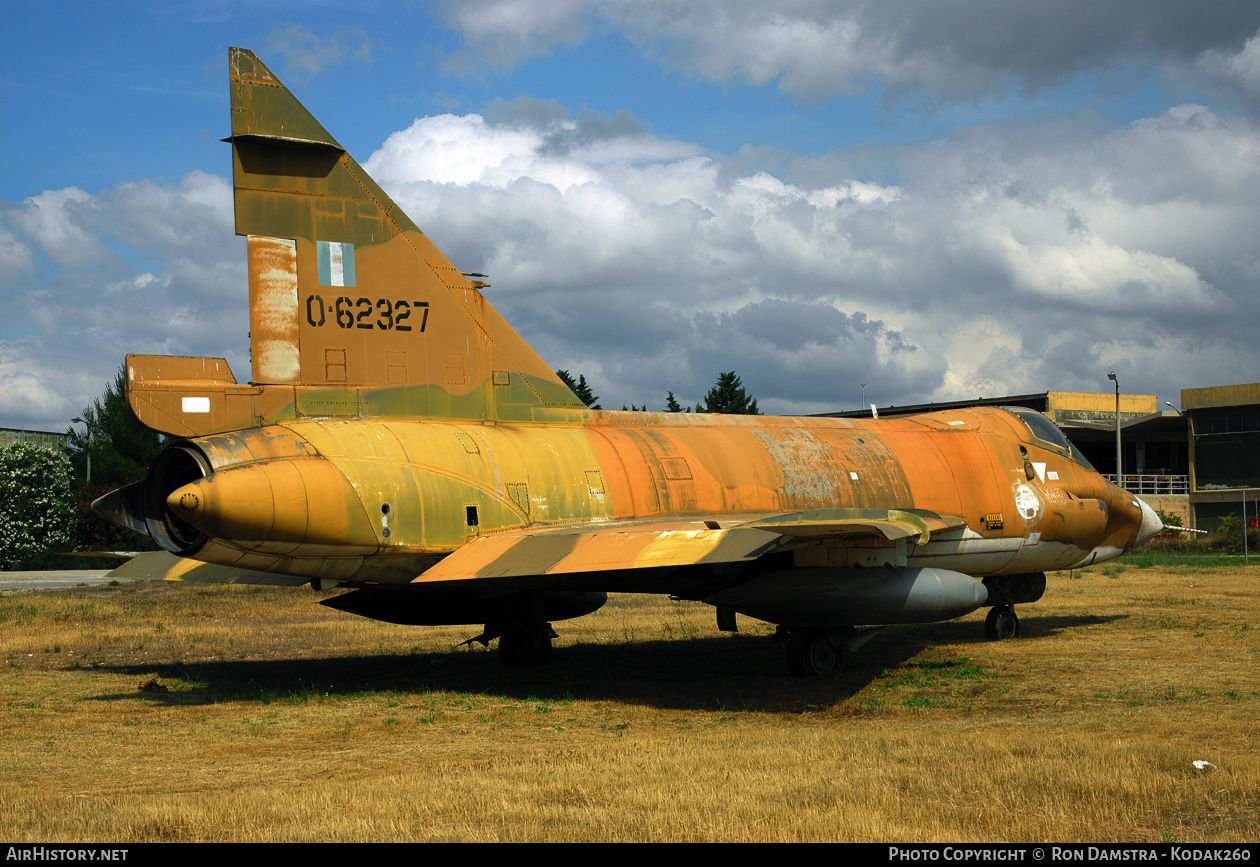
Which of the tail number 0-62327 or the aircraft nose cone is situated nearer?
the tail number 0-62327

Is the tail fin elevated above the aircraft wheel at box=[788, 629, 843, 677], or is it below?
above

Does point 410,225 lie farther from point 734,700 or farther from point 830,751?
point 830,751

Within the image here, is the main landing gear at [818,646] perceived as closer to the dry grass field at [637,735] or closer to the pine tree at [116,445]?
the dry grass field at [637,735]

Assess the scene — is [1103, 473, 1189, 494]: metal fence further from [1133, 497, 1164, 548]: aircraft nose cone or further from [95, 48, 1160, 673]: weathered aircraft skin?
[95, 48, 1160, 673]: weathered aircraft skin

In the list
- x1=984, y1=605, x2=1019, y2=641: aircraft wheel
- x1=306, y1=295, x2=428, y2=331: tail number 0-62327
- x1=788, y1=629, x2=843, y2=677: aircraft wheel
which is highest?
x1=306, y1=295, x2=428, y2=331: tail number 0-62327

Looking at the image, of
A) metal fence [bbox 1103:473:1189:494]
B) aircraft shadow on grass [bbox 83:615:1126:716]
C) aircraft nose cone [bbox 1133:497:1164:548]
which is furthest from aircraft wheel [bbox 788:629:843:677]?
metal fence [bbox 1103:473:1189:494]

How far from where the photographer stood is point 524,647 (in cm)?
1455

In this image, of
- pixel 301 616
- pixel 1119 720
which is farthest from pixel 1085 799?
pixel 301 616

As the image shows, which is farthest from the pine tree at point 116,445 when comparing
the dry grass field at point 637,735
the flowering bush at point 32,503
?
the dry grass field at point 637,735

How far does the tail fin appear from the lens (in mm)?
11719

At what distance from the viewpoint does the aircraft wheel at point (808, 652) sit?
12.8 m

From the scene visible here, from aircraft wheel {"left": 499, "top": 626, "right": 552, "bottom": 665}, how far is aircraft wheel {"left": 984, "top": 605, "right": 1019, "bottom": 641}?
7111 mm

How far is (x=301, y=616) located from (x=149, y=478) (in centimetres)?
1116

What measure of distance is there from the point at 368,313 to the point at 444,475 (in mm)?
2267
